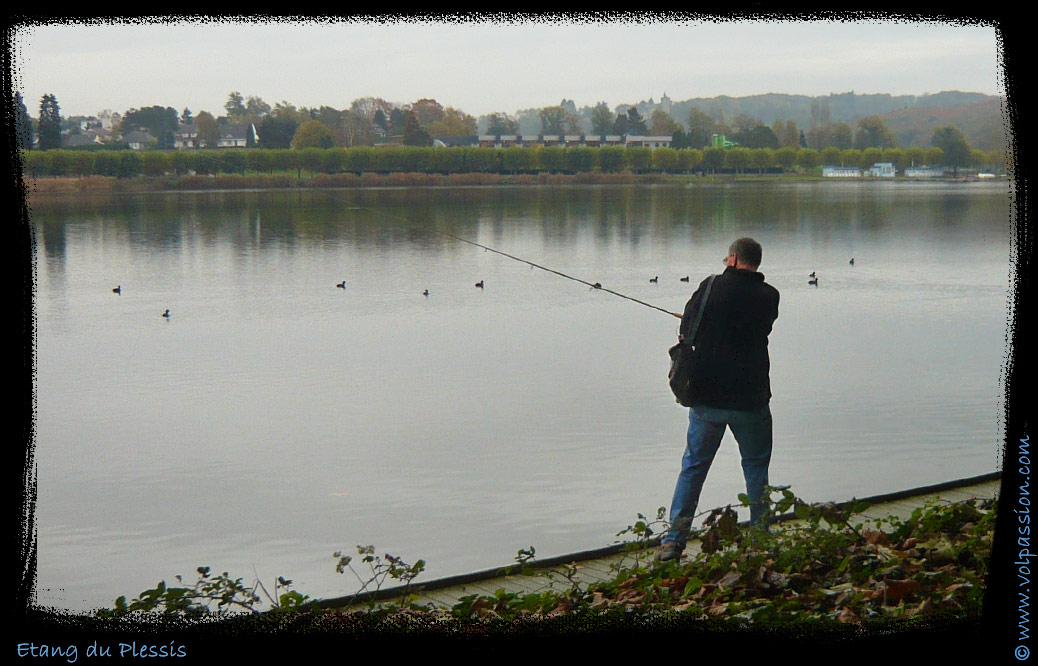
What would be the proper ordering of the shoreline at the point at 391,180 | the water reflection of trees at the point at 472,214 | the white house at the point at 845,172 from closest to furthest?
the water reflection of trees at the point at 472,214 → the shoreline at the point at 391,180 → the white house at the point at 845,172

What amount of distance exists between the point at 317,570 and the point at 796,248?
36650 mm

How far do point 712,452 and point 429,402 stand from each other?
8.92 meters

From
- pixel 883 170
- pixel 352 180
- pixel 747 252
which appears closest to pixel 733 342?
pixel 747 252

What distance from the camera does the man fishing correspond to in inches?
231

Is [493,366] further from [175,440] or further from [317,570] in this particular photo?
[317,570]

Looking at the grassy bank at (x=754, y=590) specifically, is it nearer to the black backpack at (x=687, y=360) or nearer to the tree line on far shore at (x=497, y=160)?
the black backpack at (x=687, y=360)

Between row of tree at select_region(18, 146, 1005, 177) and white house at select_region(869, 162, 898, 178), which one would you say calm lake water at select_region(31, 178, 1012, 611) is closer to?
row of tree at select_region(18, 146, 1005, 177)

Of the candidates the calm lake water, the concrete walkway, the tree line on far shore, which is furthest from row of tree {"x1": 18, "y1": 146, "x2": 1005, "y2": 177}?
the concrete walkway

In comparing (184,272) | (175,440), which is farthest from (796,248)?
(175,440)

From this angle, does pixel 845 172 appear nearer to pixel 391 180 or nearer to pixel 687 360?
Result: pixel 391 180

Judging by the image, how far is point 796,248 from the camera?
4172 centimetres

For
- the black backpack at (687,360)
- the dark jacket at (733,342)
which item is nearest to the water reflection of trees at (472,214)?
the black backpack at (687,360)

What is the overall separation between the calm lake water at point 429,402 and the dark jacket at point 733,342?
2.43 metres

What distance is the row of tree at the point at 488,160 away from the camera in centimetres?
4609
